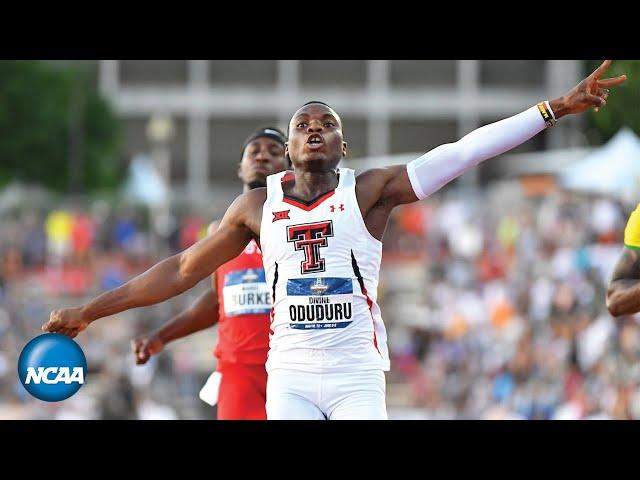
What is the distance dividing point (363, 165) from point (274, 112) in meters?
30.0

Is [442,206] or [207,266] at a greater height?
[442,206]

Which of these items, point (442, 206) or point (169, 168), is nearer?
point (442, 206)

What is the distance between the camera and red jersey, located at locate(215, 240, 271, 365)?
8.45m

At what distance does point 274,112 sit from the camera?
71.5 m

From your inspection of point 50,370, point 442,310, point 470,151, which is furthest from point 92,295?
point 470,151

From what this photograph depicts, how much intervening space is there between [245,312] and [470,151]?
241 centimetres

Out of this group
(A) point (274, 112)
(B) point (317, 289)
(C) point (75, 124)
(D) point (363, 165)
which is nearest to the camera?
(B) point (317, 289)

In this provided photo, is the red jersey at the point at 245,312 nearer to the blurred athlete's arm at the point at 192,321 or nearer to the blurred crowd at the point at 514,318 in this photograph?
the blurred athlete's arm at the point at 192,321

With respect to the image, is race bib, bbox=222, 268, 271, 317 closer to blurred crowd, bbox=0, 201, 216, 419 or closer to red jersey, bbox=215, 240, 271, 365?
red jersey, bbox=215, 240, 271, 365

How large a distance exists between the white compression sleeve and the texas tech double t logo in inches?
21.8
